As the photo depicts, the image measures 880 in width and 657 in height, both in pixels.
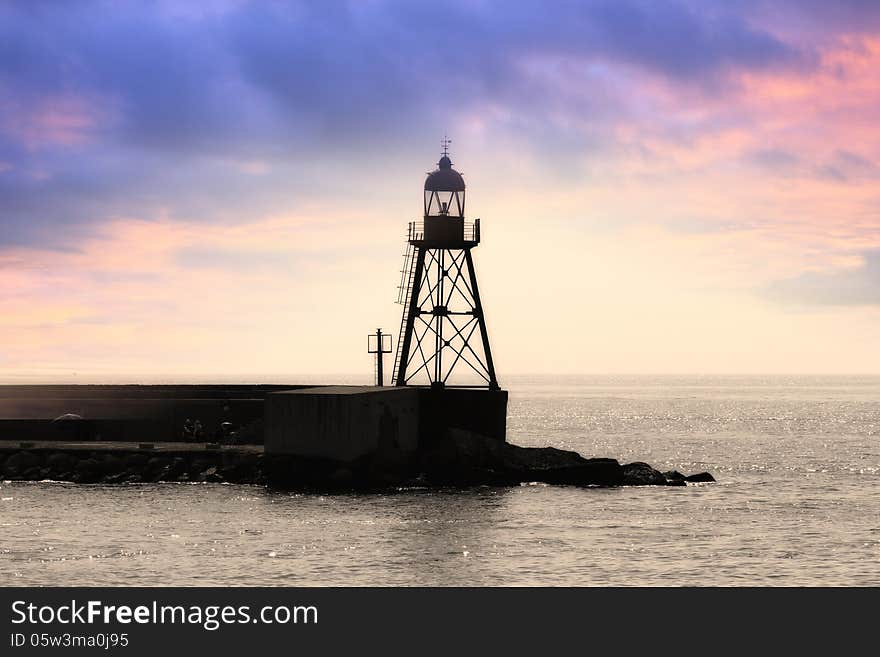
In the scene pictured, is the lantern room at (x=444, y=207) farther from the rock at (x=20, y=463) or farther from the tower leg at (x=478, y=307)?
the rock at (x=20, y=463)

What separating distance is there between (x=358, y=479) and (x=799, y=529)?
15.6 m

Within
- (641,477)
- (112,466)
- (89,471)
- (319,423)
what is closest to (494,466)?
(641,477)

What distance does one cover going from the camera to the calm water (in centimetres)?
2692

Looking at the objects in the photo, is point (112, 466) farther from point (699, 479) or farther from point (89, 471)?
point (699, 479)

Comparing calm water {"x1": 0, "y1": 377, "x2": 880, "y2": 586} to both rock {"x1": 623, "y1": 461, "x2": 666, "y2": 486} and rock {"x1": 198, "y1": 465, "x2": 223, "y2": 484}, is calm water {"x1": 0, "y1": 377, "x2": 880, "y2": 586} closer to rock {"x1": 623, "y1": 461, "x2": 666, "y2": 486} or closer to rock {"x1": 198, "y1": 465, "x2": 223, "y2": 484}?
rock {"x1": 198, "y1": 465, "x2": 223, "y2": 484}

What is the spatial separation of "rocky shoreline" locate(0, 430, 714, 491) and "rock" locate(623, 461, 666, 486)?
4 cm

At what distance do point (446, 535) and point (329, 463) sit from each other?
9.17 metres

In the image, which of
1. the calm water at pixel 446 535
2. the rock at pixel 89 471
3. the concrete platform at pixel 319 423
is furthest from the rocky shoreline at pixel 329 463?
the calm water at pixel 446 535

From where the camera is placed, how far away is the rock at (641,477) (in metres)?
46.9

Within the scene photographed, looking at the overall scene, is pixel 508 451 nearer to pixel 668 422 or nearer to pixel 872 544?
pixel 872 544

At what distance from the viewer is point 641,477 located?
1865 inches

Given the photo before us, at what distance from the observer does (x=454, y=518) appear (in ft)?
116

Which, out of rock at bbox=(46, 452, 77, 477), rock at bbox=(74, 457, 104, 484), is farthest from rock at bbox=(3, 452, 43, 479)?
rock at bbox=(74, 457, 104, 484)
